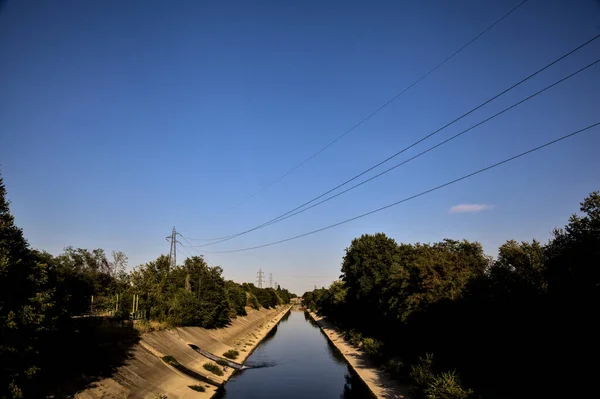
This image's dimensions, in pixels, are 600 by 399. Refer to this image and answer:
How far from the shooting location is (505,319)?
23.9 meters

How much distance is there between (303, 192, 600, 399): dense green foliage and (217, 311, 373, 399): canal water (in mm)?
5202

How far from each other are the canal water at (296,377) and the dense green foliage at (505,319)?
17.1ft

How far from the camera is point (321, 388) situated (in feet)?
118

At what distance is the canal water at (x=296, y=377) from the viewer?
33125 millimetres

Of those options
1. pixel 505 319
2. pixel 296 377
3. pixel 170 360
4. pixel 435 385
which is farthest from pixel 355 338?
pixel 505 319

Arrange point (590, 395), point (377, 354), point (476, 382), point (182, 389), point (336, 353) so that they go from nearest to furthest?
point (590, 395), point (476, 382), point (182, 389), point (377, 354), point (336, 353)

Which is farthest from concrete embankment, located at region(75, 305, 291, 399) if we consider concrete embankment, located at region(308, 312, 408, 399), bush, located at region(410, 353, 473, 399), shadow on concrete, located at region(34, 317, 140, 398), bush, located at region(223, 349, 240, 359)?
bush, located at region(410, 353, 473, 399)

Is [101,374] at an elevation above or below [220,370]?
above

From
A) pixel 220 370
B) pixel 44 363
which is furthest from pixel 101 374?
pixel 220 370

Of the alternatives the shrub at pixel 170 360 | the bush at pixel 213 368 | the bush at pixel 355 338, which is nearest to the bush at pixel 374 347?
the bush at pixel 355 338

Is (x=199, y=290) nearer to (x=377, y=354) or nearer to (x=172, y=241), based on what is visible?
(x=172, y=241)

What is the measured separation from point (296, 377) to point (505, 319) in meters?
25.1

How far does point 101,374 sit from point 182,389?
22.4 ft

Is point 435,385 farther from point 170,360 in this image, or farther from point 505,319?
point 170,360
